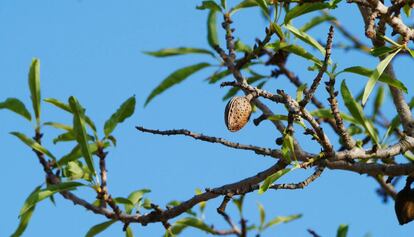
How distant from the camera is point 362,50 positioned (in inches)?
185

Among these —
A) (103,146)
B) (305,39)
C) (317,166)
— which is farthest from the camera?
(103,146)

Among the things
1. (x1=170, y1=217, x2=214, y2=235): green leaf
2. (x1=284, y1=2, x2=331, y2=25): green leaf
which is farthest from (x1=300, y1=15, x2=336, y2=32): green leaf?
(x1=170, y1=217, x2=214, y2=235): green leaf

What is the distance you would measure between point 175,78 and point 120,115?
0.32 m

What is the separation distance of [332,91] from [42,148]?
65.6 inches

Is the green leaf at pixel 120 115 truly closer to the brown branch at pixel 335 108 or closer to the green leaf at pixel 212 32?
the green leaf at pixel 212 32

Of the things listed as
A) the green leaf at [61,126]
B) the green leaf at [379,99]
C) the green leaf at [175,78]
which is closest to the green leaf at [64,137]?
the green leaf at [61,126]

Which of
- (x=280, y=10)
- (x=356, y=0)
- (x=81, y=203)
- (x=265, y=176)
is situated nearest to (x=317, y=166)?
(x=265, y=176)

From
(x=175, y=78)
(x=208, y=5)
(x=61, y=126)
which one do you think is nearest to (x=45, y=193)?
(x=61, y=126)

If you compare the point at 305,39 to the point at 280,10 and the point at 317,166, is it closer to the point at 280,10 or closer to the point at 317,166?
the point at 280,10

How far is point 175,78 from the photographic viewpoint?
3.58 meters

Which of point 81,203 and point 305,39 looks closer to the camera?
point 305,39

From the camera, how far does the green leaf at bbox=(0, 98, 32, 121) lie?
371 cm

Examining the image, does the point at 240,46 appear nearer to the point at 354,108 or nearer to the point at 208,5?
the point at 208,5

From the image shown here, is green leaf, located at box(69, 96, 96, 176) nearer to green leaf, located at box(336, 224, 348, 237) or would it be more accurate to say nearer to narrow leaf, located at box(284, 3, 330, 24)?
A: narrow leaf, located at box(284, 3, 330, 24)
